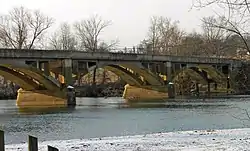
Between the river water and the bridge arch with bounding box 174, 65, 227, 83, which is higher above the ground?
the bridge arch with bounding box 174, 65, 227, 83

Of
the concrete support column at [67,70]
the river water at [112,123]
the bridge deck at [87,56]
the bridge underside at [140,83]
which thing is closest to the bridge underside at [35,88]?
the concrete support column at [67,70]

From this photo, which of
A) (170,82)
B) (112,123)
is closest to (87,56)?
(170,82)

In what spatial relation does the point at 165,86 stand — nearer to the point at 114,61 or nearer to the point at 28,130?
the point at 114,61

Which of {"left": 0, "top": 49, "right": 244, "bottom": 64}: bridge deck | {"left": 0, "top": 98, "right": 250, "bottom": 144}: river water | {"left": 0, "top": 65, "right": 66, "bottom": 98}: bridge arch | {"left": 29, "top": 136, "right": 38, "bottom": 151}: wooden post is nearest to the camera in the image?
{"left": 29, "top": 136, "right": 38, "bottom": 151}: wooden post

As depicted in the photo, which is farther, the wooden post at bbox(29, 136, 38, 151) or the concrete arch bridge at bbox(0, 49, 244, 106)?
the concrete arch bridge at bbox(0, 49, 244, 106)

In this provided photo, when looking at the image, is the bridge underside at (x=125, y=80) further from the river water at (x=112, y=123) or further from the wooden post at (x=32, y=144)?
the wooden post at (x=32, y=144)

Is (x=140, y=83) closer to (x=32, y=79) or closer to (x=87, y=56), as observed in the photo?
(x=87, y=56)

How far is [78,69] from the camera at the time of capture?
67188 millimetres

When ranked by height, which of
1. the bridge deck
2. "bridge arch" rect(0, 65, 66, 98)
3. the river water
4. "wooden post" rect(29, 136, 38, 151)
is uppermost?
the bridge deck

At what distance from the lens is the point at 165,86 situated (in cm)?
8150

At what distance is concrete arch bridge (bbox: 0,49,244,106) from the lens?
59.7 m

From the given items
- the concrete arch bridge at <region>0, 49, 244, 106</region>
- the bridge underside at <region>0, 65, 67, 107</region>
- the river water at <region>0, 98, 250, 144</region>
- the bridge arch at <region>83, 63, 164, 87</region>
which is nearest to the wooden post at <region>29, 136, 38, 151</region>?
the river water at <region>0, 98, 250, 144</region>

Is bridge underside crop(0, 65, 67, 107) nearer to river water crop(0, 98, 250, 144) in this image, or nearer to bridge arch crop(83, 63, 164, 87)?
bridge arch crop(83, 63, 164, 87)

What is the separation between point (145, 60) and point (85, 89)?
771 inches
